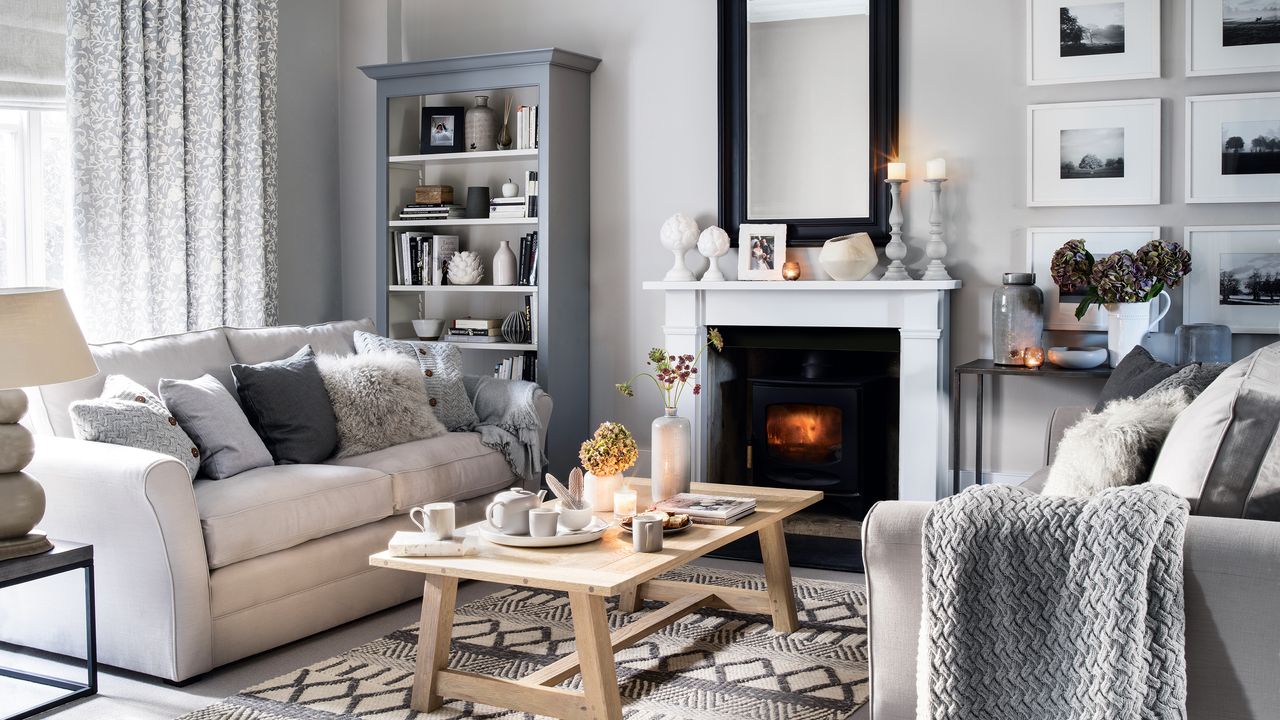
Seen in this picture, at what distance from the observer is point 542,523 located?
291 centimetres

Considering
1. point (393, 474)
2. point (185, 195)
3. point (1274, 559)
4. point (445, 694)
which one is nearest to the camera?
point (1274, 559)

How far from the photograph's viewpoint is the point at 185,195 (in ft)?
15.9

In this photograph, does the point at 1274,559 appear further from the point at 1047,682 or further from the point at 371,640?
the point at 371,640

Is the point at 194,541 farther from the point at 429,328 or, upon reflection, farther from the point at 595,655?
the point at 429,328

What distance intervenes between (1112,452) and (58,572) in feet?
8.36

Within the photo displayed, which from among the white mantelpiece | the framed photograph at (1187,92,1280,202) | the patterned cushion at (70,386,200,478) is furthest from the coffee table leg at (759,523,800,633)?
the framed photograph at (1187,92,1280,202)

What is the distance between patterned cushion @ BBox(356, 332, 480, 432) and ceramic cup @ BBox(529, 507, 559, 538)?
5.31 feet

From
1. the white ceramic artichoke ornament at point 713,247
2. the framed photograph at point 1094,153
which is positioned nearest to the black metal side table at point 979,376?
the framed photograph at point 1094,153

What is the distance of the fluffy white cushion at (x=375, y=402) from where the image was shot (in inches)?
161

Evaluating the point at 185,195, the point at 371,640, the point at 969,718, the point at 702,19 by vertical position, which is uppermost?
the point at 702,19

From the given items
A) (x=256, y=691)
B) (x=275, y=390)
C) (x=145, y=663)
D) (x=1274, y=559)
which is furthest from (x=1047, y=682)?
(x=275, y=390)

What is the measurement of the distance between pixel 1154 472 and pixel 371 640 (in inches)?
91.9

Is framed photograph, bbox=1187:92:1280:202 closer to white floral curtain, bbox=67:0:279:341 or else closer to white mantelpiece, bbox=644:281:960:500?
white mantelpiece, bbox=644:281:960:500

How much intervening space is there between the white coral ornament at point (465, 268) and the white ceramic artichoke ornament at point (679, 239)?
98cm
